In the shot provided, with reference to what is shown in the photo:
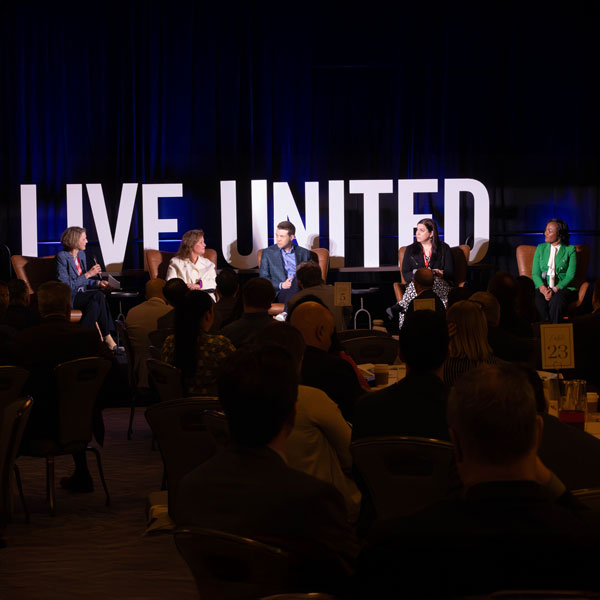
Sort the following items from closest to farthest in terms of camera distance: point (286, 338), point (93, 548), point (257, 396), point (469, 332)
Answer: point (257, 396), point (286, 338), point (469, 332), point (93, 548)

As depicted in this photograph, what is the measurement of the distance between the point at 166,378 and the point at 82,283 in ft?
18.0

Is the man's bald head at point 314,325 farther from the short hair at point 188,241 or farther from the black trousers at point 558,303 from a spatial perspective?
the black trousers at point 558,303

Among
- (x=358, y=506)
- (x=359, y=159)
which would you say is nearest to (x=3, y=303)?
(x=358, y=506)

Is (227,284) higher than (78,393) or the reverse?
higher

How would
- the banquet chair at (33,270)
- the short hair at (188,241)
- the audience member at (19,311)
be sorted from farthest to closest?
1. the banquet chair at (33,270)
2. the short hair at (188,241)
3. the audience member at (19,311)

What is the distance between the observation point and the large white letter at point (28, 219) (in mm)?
10555

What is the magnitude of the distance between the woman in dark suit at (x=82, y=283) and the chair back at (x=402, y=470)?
22.5 ft

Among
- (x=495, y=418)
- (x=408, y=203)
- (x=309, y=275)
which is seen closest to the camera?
(x=495, y=418)

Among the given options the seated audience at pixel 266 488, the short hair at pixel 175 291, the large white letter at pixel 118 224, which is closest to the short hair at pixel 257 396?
the seated audience at pixel 266 488

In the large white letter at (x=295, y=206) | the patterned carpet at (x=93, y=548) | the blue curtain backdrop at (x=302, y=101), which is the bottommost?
the patterned carpet at (x=93, y=548)

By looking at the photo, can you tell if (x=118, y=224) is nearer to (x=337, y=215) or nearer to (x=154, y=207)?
(x=154, y=207)

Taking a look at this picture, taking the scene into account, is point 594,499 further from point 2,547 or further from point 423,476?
point 2,547

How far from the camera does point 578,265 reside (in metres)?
9.52

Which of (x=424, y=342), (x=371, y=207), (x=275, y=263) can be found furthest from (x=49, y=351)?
(x=371, y=207)
